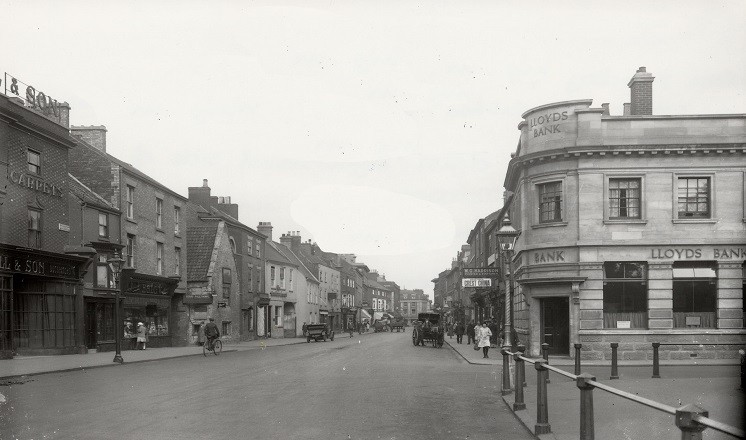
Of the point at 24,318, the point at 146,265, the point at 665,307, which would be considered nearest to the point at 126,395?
the point at 24,318

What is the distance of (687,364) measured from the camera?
78.0 ft

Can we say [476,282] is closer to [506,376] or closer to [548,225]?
[548,225]

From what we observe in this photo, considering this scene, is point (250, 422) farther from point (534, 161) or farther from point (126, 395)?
point (534, 161)

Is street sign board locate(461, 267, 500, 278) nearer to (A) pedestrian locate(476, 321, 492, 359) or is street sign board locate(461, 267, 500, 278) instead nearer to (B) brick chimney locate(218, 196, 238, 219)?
(A) pedestrian locate(476, 321, 492, 359)

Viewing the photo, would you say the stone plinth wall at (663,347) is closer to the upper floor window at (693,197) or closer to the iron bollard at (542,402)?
the upper floor window at (693,197)

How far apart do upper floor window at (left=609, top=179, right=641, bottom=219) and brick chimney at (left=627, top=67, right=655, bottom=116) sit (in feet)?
11.5

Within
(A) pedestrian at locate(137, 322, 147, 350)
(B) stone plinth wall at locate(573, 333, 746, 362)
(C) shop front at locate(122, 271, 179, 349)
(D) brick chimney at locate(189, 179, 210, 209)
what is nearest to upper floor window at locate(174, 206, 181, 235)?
(C) shop front at locate(122, 271, 179, 349)

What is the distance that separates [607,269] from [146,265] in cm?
2253

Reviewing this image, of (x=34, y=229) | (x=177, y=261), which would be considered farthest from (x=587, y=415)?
(x=177, y=261)

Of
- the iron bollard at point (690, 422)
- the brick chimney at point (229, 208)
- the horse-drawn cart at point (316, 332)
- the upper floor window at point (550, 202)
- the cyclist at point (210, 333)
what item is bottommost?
the horse-drawn cart at point (316, 332)

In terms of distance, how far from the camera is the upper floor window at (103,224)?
31855 millimetres

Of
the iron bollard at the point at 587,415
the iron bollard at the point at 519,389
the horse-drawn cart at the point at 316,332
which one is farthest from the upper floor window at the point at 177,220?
the iron bollard at the point at 587,415

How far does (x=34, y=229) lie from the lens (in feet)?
88.2

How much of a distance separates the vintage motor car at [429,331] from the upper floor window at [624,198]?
57.1 feet
